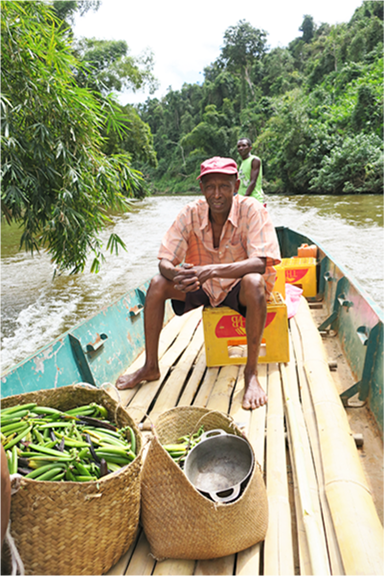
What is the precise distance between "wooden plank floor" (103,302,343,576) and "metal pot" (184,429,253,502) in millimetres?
189

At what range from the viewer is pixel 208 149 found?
136 ft


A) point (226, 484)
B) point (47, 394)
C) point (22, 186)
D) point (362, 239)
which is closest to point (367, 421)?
point (226, 484)

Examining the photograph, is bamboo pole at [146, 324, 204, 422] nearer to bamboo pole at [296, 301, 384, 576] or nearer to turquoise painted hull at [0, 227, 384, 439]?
turquoise painted hull at [0, 227, 384, 439]

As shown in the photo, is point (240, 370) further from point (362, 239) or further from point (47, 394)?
point (362, 239)

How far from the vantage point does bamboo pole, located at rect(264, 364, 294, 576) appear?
48.7 inches

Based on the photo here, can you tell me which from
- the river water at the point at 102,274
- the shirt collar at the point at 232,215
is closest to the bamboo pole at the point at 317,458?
the shirt collar at the point at 232,215

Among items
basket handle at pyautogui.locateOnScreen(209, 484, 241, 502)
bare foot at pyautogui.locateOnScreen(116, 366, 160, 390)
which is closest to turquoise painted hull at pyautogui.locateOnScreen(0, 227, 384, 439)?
bare foot at pyautogui.locateOnScreen(116, 366, 160, 390)

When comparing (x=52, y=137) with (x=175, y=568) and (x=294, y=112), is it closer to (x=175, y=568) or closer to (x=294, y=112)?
(x=175, y=568)

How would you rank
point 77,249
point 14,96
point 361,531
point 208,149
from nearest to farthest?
point 361,531 < point 14,96 < point 77,249 < point 208,149

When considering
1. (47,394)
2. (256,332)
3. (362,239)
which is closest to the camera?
(47,394)

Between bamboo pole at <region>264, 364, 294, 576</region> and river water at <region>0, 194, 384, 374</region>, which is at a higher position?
bamboo pole at <region>264, 364, 294, 576</region>

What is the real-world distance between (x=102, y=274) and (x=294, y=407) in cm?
709

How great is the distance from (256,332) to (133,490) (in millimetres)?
1184

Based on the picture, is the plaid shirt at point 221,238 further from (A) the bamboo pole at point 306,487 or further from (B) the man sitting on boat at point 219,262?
(A) the bamboo pole at point 306,487
